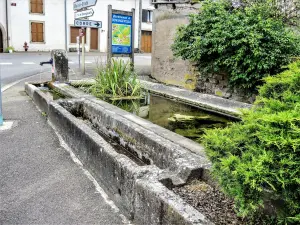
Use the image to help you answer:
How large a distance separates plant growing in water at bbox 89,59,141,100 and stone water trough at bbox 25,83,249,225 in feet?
4.33

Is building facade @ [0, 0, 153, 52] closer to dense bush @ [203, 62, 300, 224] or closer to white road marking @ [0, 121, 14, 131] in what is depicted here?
white road marking @ [0, 121, 14, 131]

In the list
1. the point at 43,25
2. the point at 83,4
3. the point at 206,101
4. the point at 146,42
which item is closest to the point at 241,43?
the point at 206,101

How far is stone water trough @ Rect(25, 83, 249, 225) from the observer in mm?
2383

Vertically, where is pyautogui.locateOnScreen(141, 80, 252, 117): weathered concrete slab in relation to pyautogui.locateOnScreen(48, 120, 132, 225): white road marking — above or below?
above

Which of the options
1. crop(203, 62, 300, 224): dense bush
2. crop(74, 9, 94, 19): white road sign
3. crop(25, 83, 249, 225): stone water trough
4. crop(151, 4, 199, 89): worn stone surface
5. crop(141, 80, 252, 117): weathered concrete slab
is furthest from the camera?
crop(74, 9, 94, 19): white road sign

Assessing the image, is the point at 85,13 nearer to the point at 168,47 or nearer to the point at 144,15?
the point at 168,47

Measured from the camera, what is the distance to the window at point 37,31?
28812 millimetres

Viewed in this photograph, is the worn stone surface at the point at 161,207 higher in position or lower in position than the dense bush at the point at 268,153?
lower

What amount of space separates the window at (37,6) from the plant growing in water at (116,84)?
24.3 metres

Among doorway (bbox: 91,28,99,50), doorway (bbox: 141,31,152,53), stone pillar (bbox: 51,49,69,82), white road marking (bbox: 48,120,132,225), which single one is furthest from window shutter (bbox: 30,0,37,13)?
white road marking (bbox: 48,120,132,225)

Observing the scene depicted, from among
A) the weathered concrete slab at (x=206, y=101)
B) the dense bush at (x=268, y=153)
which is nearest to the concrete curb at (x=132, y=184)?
the dense bush at (x=268, y=153)

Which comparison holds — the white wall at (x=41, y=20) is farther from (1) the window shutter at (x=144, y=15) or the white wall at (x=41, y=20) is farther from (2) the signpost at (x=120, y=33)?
(2) the signpost at (x=120, y=33)

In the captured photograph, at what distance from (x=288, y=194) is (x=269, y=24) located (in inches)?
238

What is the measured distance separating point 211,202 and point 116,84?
15.6 ft
